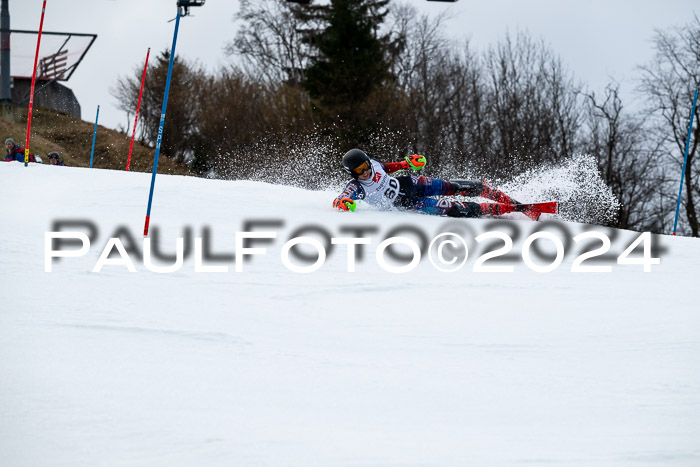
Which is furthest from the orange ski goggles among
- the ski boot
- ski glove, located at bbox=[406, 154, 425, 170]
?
the ski boot

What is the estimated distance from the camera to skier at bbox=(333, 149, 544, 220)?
6887 millimetres

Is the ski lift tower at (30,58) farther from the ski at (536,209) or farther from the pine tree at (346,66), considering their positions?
the ski at (536,209)

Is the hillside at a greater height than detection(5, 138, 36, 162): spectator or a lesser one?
greater

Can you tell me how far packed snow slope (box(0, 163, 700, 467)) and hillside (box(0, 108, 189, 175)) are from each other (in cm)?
2012

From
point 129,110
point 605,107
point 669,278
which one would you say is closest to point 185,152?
point 129,110

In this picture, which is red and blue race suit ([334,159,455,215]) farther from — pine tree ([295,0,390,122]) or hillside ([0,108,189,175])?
hillside ([0,108,189,175])

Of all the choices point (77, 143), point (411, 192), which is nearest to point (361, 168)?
point (411, 192)

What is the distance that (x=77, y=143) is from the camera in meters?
26.0

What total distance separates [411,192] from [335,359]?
169 inches

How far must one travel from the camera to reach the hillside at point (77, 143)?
24344 mm

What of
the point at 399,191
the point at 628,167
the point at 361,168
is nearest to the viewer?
the point at 361,168

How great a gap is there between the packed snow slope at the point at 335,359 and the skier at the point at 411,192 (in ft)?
5.22

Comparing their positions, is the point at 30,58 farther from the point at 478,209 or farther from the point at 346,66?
the point at 478,209

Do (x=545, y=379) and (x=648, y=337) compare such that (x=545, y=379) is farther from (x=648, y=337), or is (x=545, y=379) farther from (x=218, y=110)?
(x=218, y=110)
